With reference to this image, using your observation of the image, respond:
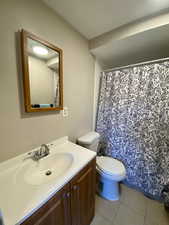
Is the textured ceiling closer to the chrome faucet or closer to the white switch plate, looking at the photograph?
the white switch plate

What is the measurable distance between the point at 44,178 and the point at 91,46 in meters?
1.82

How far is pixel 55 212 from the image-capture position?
70 centimetres

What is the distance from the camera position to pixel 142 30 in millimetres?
1224

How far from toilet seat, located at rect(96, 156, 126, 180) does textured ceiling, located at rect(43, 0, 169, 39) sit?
187 cm

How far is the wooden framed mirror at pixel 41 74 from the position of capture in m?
0.93

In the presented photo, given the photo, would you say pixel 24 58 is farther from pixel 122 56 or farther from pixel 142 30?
pixel 122 56

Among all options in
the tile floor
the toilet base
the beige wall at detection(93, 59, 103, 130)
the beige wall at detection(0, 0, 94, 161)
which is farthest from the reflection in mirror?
the tile floor

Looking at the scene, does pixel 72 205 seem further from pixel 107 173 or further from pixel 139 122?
pixel 139 122

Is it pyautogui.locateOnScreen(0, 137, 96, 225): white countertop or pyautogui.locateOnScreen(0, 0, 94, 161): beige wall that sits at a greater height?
pyautogui.locateOnScreen(0, 0, 94, 161): beige wall

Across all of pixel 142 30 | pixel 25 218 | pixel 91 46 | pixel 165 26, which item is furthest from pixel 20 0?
pixel 25 218

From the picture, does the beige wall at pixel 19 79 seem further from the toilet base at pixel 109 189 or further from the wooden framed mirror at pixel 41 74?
the toilet base at pixel 109 189

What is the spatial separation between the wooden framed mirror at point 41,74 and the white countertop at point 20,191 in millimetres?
508

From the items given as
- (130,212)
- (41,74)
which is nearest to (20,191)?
(41,74)

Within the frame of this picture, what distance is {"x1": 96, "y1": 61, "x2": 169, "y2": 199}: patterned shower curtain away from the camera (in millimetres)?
1370
